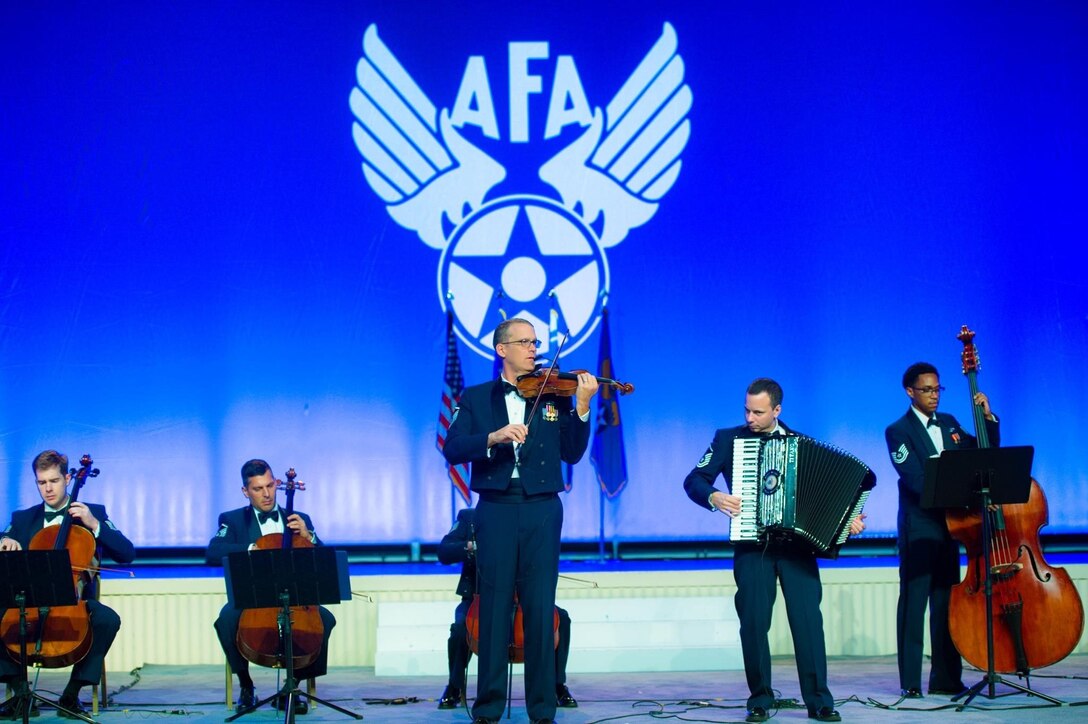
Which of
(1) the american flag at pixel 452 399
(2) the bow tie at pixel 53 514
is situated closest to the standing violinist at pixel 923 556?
(1) the american flag at pixel 452 399

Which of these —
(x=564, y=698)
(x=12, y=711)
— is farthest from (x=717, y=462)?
(x=12, y=711)

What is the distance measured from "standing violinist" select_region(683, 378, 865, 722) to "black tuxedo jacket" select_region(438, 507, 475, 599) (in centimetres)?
132

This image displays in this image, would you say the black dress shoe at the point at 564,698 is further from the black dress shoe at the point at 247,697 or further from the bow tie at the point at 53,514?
the bow tie at the point at 53,514

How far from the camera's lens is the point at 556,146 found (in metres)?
8.14

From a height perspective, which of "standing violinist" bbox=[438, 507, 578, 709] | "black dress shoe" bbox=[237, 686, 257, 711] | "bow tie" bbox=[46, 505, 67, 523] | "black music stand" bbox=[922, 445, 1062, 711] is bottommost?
"black dress shoe" bbox=[237, 686, 257, 711]

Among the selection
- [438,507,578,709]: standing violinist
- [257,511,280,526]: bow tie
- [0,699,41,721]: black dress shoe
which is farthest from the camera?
[257,511,280,526]: bow tie

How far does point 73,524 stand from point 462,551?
1.85m

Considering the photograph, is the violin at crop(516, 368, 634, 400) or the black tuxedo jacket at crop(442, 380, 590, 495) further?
the black tuxedo jacket at crop(442, 380, 590, 495)

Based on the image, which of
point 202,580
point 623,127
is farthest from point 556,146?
point 202,580

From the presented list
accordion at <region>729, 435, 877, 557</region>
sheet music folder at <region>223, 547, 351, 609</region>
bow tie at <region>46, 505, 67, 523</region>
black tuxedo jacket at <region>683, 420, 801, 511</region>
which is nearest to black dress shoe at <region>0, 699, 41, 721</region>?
bow tie at <region>46, 505, 67, 523</region>

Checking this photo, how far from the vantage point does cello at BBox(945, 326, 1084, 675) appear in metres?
5.20

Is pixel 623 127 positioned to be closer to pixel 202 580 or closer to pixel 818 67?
pixel 818 67

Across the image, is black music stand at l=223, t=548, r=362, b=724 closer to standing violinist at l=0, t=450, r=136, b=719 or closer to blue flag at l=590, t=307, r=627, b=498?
standing violinist at l=0, t=450, r=136, b=719

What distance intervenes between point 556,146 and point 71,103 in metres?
3.32
